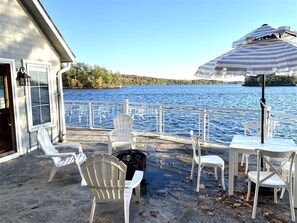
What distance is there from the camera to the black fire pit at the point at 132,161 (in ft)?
11.3

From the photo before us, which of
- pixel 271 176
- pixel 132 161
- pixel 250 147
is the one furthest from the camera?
pixel 132 161

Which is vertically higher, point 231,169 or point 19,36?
point 19,36

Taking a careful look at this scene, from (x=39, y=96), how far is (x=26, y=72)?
2.47ft

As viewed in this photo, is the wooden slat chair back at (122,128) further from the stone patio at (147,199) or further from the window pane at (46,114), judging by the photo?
the window pane at (46,114)

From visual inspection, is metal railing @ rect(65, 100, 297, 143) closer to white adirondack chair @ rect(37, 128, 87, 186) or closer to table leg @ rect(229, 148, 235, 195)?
table leg @ rect(229, 148, 235, 195)

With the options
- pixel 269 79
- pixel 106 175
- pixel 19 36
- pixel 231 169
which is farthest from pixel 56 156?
pixel 269 79

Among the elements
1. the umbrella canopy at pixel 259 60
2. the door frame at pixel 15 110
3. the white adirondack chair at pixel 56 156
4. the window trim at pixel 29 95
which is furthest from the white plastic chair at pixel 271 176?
the window trim at pixel 29 95

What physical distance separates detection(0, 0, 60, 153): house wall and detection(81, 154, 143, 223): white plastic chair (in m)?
3.71

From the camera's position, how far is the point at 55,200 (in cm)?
319

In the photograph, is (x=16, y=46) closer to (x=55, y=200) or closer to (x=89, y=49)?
(x=55, y=200)

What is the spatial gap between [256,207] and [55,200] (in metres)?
2.70

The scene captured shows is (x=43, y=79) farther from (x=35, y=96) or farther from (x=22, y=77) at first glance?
(x=22, y=77)

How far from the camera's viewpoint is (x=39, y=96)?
6047 millimetres

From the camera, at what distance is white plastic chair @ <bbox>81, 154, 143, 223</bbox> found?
245cm
